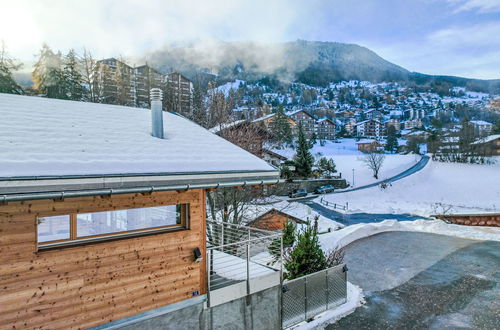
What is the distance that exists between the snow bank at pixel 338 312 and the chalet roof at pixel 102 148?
4162 mm

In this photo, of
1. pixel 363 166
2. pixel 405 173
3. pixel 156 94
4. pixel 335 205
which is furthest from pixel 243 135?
pixel 363 166

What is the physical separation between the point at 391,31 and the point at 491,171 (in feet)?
95.9

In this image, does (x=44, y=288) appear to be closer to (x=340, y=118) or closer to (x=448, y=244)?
(x=448, y=244)

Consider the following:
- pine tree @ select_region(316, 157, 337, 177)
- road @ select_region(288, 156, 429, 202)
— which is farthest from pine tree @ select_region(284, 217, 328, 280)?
pine tree @ select_region(316, 157, 337, 177)

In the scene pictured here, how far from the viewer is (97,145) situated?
569 centimetres

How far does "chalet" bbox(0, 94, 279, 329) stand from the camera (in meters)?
4.50

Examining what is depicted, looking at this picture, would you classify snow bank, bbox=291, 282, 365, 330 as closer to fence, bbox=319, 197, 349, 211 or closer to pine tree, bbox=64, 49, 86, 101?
fence, bbox=319, 197, 349, 211

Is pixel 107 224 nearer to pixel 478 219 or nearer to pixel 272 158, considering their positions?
pixel 478 219

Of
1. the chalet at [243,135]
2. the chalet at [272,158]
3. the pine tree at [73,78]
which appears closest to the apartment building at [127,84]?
the pine tree at [73,78]

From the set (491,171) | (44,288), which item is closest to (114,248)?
(44,288)

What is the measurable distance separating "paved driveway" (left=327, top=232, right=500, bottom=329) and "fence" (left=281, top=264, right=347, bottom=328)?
2.04 feet

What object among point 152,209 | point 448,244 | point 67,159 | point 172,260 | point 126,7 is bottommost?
point 448,244

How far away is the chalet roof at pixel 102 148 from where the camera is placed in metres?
4.67

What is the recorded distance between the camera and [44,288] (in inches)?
187
